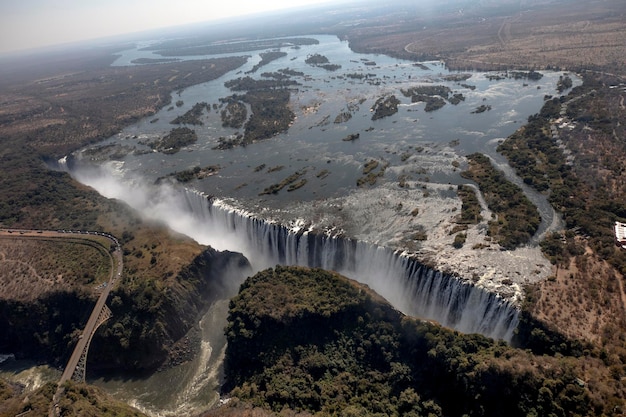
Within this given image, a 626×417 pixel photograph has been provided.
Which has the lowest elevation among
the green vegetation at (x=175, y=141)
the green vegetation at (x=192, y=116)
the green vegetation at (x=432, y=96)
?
the green vegetation at (x=175, y=141)

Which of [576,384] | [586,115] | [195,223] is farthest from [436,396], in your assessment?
[586,115]

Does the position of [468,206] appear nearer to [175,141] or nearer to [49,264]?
[49,264]

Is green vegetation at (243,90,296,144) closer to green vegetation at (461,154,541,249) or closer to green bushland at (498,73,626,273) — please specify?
green vegetation at (461,154,541,249)

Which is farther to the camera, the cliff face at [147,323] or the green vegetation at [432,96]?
the green vegetation at [432,96]

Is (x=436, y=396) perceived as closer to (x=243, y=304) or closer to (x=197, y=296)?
(x=243, y=304)

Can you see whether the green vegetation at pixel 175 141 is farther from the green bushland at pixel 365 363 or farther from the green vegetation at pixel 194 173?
the green bushland at pixel 365 363

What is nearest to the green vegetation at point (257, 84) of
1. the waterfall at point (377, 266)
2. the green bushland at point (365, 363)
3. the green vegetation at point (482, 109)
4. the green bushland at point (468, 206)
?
the green vegetation at point (482, 109)

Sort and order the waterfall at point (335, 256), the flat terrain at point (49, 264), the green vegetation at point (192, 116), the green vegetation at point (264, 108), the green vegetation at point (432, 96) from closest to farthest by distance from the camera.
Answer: the waterfall at point (335, 256) < the flat terrain at point (49, 264) < the green vegetation at point (264, 108) < the green vegetation at point (432, 96) < the green vegetation at point (192, 116)
